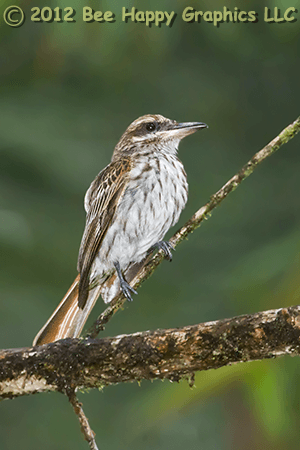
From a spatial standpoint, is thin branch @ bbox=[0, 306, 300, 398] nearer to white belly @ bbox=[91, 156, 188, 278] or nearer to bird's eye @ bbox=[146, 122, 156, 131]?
white belly @ bbox=[91, 156, 188, 278]

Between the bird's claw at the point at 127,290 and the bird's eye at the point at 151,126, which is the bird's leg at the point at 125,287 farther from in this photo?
the bird's eye at the point at 151,126

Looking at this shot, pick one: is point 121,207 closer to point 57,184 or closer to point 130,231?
point 130,231

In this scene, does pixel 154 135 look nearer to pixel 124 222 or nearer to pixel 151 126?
pixel 151 126

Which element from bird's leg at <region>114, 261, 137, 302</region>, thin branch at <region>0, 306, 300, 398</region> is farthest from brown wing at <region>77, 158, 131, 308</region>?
thin branch at <region>0, 306, 300, 398</region>

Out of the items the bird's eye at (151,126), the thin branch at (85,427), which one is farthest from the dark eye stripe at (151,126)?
the thin branch at (85,427)

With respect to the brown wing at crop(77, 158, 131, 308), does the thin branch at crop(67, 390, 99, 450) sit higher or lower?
lower

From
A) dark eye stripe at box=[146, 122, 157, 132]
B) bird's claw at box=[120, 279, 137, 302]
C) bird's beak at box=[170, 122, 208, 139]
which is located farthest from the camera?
dark eye stripe at box=[146, 122, 157, 132]

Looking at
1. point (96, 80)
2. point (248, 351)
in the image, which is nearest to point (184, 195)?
point (248, 351)

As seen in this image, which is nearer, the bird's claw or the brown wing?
the bird's claw
